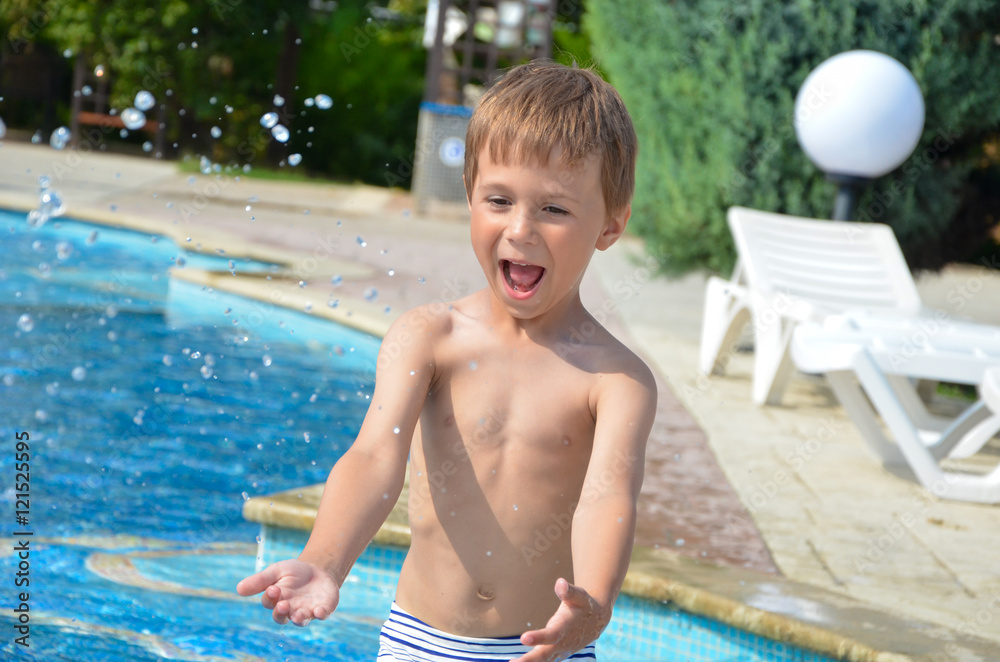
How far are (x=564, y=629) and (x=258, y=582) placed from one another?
1.27 feet

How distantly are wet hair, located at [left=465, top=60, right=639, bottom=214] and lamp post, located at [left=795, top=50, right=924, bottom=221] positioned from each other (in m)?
4.42

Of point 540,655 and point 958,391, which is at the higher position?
point 540,655

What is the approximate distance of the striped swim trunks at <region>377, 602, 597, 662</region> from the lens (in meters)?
1.73

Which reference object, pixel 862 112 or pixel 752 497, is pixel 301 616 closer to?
pixel 752 497

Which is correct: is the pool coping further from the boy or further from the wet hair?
the wet hair

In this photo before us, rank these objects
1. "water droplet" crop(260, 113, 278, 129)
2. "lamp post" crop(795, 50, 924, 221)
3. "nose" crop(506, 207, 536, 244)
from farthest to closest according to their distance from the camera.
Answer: "lamp post" crop(795, 50, 924, 221) < "water droplet" crop(260, 113, 278, 129) < "nose" crop(506, 207, 536, 244)

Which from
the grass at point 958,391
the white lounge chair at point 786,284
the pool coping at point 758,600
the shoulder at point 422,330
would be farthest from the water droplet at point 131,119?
the shoulder at point 422,330

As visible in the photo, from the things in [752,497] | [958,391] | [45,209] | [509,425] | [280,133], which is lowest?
[958,391]

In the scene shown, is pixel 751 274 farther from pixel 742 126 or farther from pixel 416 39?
pixel 416 39

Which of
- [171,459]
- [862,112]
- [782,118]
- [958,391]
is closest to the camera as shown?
[171,459]

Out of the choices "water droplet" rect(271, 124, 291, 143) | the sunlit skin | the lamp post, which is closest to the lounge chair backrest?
the lamp post

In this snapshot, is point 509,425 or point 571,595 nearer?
point 571,595

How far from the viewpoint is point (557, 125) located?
1604 millimetres

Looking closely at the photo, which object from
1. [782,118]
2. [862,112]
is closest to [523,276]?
[862,112]
